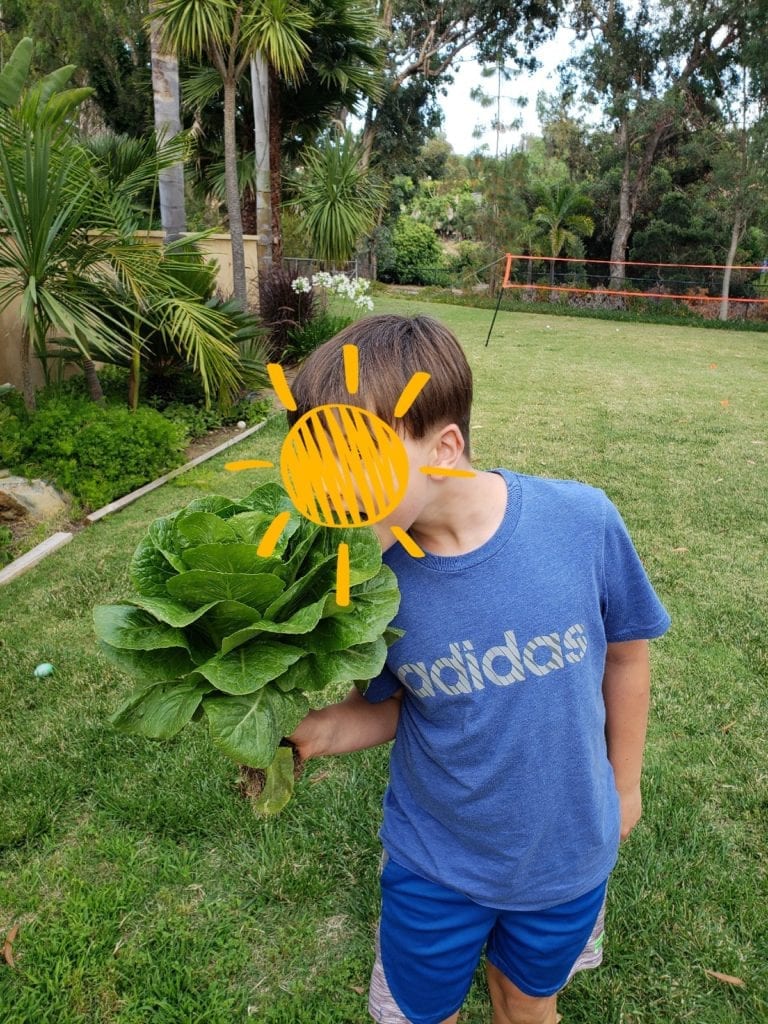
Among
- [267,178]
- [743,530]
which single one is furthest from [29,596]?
[267,178]

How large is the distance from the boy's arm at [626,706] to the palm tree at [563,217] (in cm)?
2362

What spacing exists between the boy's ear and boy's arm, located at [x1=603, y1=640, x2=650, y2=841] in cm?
51

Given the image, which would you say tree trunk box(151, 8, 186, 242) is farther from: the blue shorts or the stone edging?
the blue shorts

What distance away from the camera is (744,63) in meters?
20.8

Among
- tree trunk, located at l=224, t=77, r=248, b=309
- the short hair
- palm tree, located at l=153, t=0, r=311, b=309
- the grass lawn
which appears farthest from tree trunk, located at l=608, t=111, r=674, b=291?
the short hair

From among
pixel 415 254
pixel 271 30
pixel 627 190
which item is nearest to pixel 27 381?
pixel 271 30

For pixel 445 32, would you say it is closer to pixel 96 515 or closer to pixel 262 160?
pixel 262 160

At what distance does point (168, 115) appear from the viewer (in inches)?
270

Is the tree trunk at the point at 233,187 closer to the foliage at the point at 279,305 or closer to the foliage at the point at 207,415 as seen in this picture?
the foliage at the point at 207,415

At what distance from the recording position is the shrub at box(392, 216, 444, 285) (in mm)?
31953

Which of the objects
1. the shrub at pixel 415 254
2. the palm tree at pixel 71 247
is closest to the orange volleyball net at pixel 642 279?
the shrub at pixel 415 254

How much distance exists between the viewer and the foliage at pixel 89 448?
506 cm

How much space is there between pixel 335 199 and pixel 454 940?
9.73 metres

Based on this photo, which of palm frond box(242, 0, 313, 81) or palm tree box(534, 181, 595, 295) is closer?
palm frond box(242, 0, 313, 81)
